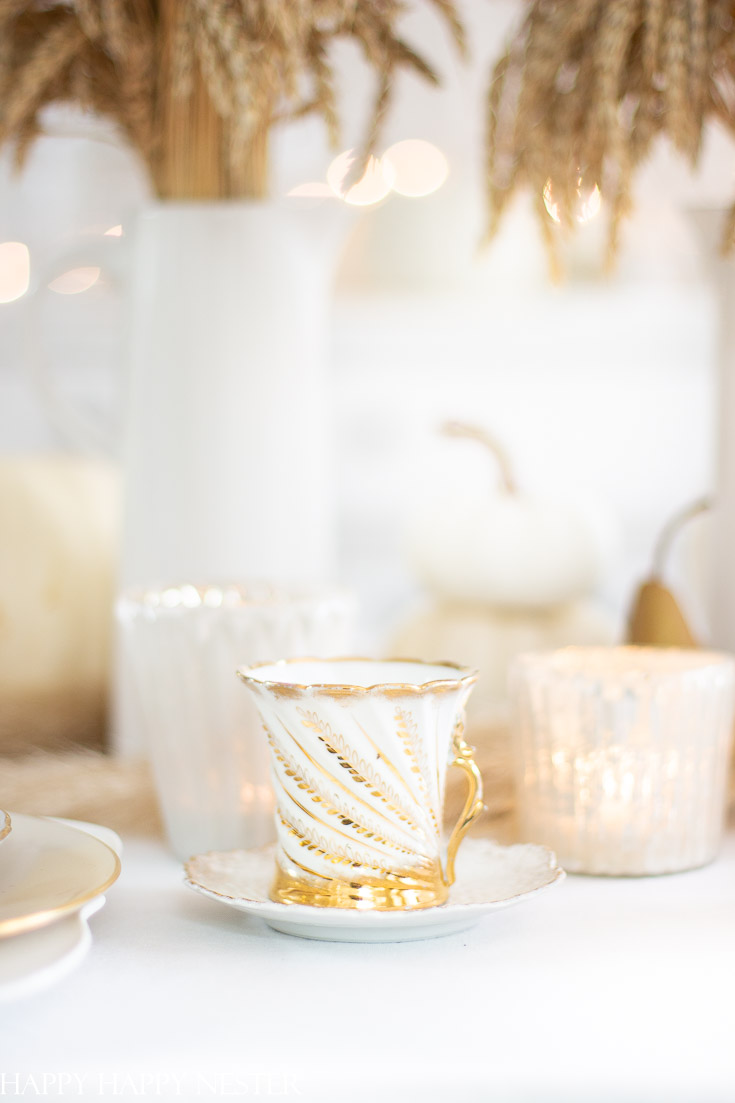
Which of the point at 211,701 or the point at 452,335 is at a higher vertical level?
the point at 452,335

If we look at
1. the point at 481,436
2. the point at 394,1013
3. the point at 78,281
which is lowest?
the point at 394,1013

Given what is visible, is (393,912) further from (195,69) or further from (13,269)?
(13,269)

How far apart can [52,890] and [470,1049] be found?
128 millimetres

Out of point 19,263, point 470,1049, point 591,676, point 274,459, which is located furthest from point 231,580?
point 19,263

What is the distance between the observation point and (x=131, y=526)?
0.62m

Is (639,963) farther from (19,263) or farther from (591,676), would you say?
(19,263)

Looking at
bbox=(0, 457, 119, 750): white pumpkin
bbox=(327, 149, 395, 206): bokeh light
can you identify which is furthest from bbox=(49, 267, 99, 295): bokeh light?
bbox=(0, 457, 119, 750): white pumpkin

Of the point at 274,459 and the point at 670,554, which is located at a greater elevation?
the point at 274,459

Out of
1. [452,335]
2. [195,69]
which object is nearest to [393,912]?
[195,69]

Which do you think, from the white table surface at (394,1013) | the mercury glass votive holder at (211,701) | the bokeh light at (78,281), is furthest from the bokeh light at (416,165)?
the white table surface at (394,1013)

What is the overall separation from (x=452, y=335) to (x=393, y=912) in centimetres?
94

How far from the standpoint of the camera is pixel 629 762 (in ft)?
1.47

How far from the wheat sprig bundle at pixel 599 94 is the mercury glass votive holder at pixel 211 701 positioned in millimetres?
231

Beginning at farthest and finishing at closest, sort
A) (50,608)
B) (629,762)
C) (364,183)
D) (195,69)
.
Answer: (364,183)
(50,608)
(195,69)
(629,762)
